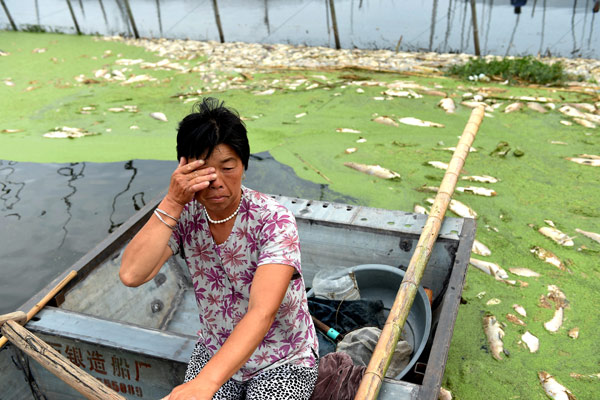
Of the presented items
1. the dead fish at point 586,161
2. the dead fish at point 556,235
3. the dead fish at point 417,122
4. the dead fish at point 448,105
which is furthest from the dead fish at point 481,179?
the dead fish at point 448,105

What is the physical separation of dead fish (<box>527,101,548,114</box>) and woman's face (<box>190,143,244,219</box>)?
5989mm

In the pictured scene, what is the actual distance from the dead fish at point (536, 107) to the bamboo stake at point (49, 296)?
6.11 meters

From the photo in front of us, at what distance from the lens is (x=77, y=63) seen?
9.55m

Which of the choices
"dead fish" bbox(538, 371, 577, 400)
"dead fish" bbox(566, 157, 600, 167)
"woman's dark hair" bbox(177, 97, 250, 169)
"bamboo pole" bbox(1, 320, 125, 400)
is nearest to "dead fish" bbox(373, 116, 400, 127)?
"dead fish" bbox(566, 157, 600, 167)

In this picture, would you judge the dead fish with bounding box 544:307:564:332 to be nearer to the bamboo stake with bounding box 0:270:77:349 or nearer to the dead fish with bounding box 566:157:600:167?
the dead fish with bounding box 566:157:600:167

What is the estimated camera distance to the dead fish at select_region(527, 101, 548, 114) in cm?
633

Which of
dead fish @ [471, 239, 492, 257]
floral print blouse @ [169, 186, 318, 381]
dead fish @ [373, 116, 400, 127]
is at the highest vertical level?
floral print blouse @ [169, 186, 318, 381]

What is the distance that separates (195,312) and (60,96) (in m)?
6.08

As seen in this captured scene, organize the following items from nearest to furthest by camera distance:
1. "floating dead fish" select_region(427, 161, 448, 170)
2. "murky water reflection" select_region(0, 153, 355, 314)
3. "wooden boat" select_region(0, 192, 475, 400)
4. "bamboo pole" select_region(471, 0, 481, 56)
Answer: "wooden boat" select_region(0, 192, 475, 400) → "murky water reflection" select_region(0, 153, 355, 314) → "floating dead fish" select_region(427, 161, 448, 170) → "bamboo pole" select_region(471, 0, 481, 56)

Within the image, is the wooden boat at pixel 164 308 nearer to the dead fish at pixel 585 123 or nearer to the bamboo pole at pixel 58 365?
the bamboo pole at pixel 58 365

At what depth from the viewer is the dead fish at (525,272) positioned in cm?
342

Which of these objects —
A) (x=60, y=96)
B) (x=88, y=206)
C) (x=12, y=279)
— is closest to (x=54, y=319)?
(x=12, y=279)

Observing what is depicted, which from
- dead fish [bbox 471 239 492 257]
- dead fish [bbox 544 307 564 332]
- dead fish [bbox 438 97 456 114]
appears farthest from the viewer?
dead fish [bbox 438 97 456 114]

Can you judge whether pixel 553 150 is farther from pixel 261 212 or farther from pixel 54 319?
pixel 54 319
